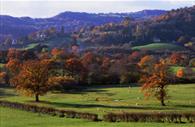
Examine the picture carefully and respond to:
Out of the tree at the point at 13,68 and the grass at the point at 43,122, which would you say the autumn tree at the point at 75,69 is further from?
the grass at the point at 43,122

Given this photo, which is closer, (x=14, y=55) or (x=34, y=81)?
(x=34, y=81)

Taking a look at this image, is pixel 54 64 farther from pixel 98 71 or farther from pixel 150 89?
pixel 150 89

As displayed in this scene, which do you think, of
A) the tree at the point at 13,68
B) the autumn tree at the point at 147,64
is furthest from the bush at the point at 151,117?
the autumn tree at the point at 147,64

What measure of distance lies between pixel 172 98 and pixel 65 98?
22857mm

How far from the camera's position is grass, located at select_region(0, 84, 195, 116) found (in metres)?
76.6

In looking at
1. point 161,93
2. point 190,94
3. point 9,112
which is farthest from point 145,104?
point 9,112

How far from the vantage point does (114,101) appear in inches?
3531

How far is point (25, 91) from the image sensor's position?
96.1m

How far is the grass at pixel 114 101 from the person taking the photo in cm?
7662

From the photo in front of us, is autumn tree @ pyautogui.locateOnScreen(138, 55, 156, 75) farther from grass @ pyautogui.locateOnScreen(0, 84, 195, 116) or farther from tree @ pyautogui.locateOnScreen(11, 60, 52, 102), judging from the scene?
tree @ pyautogui.locateOnScreen(11, 60, 52, 102)

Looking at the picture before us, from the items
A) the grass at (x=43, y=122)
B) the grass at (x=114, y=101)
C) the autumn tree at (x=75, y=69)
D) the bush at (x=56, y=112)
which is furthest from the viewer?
the autumn tree at (x=75, y=69)

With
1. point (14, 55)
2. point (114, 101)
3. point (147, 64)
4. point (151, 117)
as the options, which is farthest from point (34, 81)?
point (147, 64)

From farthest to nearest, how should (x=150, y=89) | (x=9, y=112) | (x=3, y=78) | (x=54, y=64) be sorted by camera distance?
1. (x=54, y=64)
2. (x=3, y=78)
3. (x=150, y=89)
4. (x=9, y=112)

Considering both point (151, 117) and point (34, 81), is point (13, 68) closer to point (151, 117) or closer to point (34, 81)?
→ point (34, 81)
